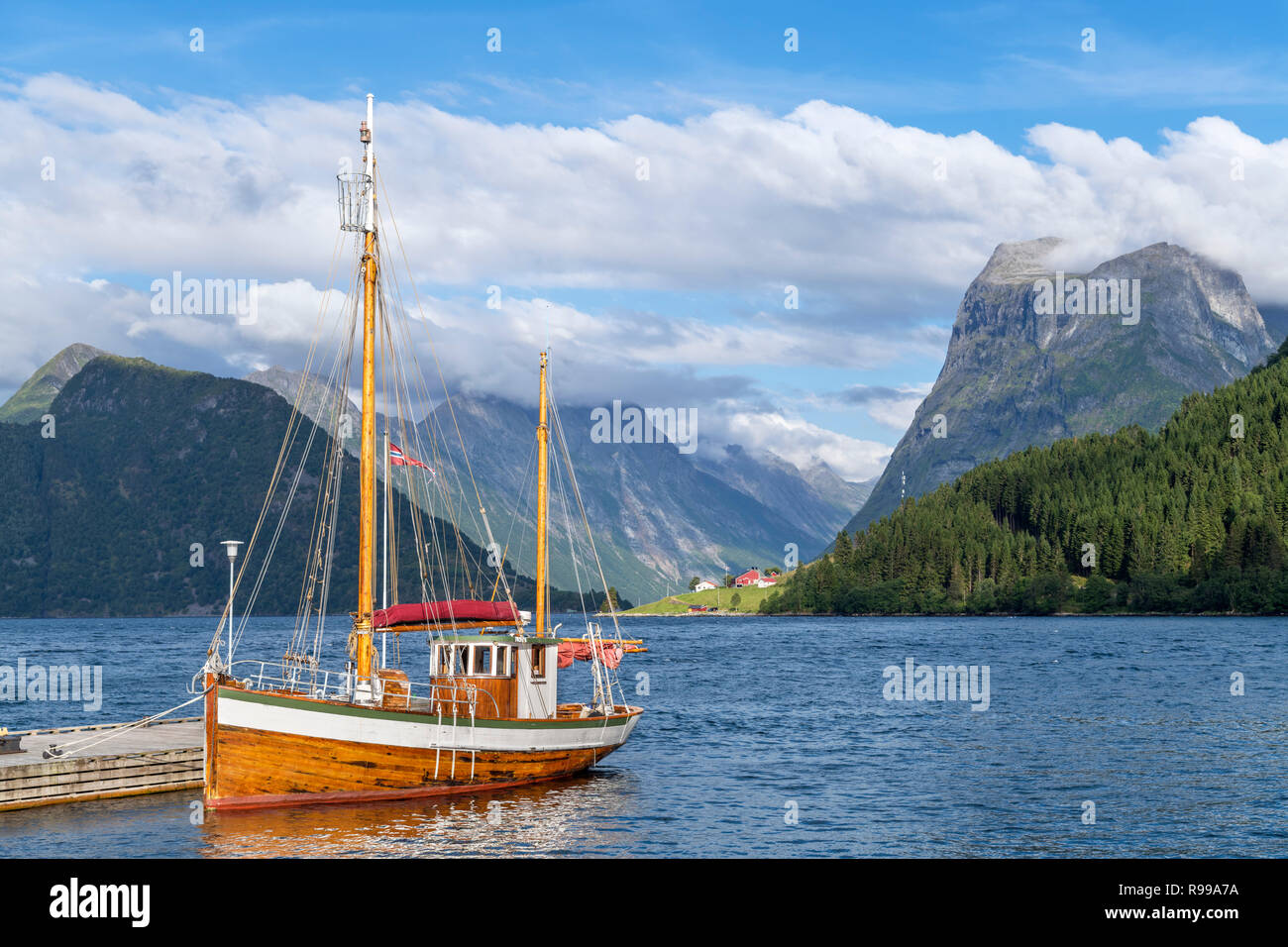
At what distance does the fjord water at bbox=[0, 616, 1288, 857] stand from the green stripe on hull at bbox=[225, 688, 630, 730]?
2.76 meters

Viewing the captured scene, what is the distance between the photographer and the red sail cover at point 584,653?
54500 mm

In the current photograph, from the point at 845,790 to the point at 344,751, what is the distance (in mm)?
21227

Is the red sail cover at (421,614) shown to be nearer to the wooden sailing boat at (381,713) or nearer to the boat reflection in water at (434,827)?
the wooden sailing boat at (381,713)

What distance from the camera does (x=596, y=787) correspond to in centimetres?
5009

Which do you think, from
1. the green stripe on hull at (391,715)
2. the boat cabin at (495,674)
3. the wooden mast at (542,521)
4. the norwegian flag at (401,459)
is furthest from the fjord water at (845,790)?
the norwegian flag at (401,459)

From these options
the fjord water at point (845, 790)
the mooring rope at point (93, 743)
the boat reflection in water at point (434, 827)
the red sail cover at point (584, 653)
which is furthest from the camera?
the red sail cover at point (584, 653)

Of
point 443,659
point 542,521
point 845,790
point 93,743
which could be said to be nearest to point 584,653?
point 542,521

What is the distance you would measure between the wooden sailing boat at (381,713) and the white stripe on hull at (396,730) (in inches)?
1.8

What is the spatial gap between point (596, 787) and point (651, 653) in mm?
120379

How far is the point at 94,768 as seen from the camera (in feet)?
142

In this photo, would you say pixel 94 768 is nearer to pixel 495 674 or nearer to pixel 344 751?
pixel 344 751

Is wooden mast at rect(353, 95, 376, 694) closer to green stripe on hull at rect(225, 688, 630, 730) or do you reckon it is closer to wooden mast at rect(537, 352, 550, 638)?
green stripe on hull at rect(225, 688, 630, 730)
